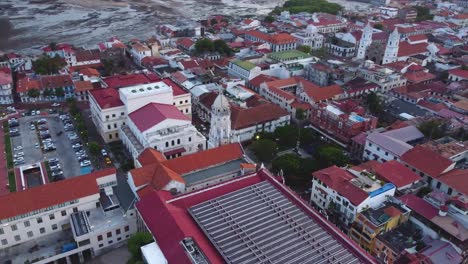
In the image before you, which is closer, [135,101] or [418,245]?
[418,245]

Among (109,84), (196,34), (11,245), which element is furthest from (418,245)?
(196,34)

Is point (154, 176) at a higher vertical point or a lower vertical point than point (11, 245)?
higher

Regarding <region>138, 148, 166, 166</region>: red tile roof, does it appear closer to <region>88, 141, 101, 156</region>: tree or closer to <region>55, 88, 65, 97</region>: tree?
<region>88, 141, 101, 156</region>: tree

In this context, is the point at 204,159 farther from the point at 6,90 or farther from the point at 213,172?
the point at 6,90

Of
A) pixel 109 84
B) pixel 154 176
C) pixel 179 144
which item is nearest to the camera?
pixel 154 176

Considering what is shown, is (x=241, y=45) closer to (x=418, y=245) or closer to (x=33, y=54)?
(x=33, y=54)

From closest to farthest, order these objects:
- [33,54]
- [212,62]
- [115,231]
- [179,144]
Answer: [115,231], [179,144], [212,62], [33,54]

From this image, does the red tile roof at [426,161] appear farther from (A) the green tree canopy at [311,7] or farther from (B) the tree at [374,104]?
(A) the green tree canopy at [311,7]
